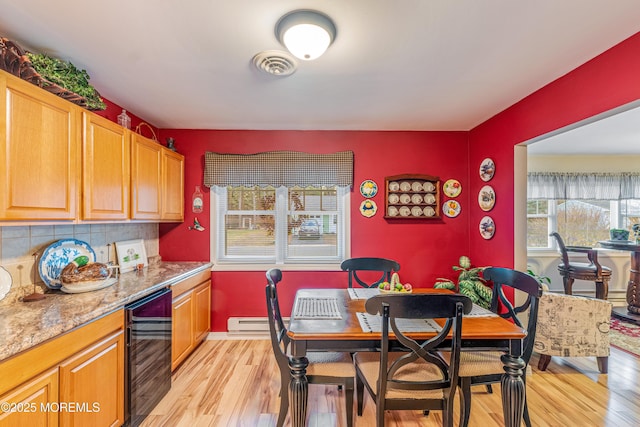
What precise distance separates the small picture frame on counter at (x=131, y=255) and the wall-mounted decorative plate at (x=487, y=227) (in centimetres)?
361

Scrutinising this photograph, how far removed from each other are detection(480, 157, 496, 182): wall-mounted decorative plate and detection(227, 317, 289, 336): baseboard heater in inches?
116

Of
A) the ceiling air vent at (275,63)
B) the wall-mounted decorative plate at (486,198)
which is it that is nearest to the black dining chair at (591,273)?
the wall-mounted decorative plate at (486,198)

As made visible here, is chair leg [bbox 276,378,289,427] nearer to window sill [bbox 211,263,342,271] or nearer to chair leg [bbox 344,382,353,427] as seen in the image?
chair leg [bbox 344,382,353,427]

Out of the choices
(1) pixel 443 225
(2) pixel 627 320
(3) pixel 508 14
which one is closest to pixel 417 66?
(3) pixel 508 14

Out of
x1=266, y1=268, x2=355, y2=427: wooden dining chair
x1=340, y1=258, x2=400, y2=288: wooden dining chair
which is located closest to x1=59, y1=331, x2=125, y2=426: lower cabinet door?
x1=266, y1=268, x2=355, y2=427: wooden dining chair

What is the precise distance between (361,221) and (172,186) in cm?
219

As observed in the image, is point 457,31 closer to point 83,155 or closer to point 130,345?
point 83,155

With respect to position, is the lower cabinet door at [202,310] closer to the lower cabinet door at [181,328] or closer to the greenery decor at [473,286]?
the lower cabinet door at [181,328]

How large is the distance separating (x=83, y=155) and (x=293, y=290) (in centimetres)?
238

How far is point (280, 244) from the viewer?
3521 mm

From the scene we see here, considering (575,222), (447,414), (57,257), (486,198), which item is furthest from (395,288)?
(575,222)

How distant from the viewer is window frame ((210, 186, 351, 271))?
136 inches

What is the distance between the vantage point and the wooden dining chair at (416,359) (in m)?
1.45

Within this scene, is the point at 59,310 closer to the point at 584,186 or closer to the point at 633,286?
the point at 633,286
